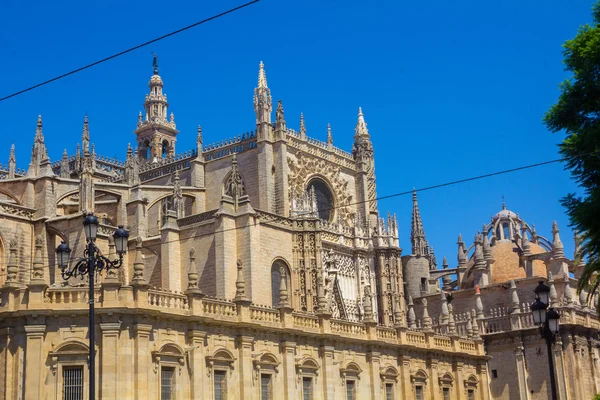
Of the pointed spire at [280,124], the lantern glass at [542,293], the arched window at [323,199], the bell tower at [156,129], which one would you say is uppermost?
the bell tower at [156,129]

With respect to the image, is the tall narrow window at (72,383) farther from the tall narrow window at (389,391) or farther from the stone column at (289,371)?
the tall narrow window at (389,391)

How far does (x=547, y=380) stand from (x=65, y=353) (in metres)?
31.2

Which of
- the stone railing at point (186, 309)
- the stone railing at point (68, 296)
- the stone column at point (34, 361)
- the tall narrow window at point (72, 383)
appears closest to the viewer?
the stone column at point (34, 361)

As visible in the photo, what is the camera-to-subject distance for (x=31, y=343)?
25.9 m

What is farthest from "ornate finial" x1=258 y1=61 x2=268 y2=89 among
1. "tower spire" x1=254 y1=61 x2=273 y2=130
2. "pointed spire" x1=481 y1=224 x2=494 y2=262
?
"pointed spire" x1=481 y1=224 x2=494 y2=262

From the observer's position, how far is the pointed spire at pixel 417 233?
66500mm

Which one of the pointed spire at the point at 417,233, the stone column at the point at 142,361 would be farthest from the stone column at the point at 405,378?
the pointed spire at the point at 417,233

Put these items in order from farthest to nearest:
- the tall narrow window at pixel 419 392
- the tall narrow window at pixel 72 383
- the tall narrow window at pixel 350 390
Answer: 1. the tall narrow window at pixel 419 392
2. the tall narrow window at pixel 350 390
3. the tall narrow window at pixel 72 383

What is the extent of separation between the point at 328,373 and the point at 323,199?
24287 millimetres

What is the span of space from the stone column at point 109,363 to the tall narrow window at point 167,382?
6.22ft

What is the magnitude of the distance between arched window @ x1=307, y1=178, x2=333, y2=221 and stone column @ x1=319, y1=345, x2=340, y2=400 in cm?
2265

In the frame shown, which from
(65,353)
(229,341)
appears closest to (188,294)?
(229,341)

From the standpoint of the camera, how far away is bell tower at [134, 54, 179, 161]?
7075 cm

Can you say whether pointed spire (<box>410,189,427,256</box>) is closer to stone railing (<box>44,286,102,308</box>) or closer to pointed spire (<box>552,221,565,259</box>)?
pointed spire (<box>552,221,565,259</box>)
